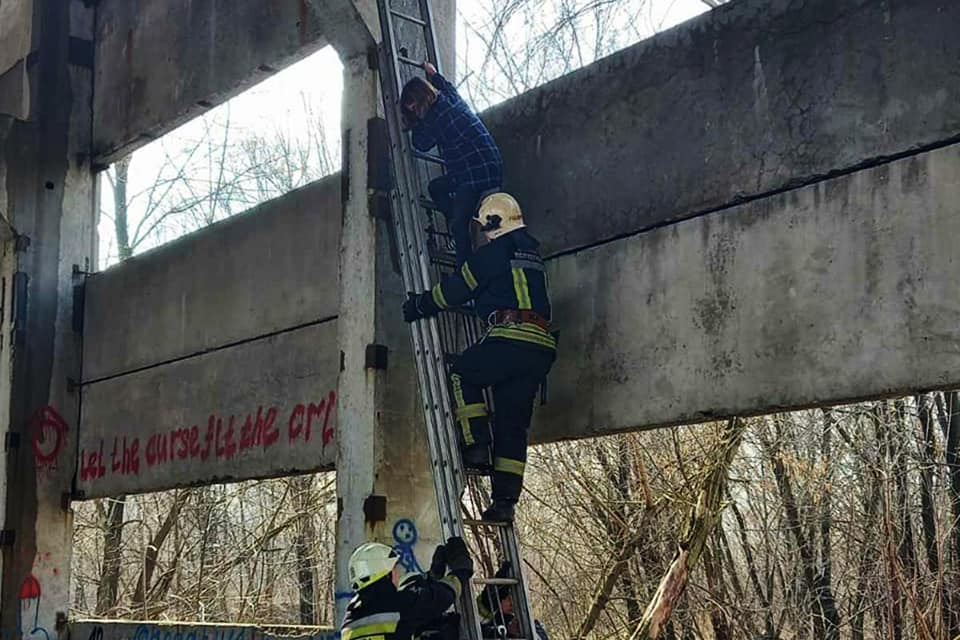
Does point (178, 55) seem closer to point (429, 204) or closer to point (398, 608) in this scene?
point (429, 204)

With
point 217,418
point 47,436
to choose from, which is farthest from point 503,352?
point 47,436

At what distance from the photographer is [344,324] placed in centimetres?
692

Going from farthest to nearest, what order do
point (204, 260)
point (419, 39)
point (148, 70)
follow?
1. point (148, 70)
2. point (204, 260)
3. point (419, 39)

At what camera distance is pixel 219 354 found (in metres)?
9.09

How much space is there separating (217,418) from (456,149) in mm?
3522

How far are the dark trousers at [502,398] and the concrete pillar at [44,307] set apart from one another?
19.2 feet

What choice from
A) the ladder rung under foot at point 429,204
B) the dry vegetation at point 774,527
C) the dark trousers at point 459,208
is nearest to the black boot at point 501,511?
the dark trousers at point 459,208

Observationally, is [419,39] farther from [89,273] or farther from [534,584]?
[534,584]

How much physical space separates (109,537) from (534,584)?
8.39m

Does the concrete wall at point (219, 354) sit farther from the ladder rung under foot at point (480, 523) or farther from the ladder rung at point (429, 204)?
the ladder rung under foot at point (480, 523)

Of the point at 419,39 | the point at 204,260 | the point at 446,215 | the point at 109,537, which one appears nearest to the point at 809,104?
the point at 446,215

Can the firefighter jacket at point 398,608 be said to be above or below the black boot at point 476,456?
below

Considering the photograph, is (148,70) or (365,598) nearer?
(365,598)

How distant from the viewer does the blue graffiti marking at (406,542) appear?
21.2ft
